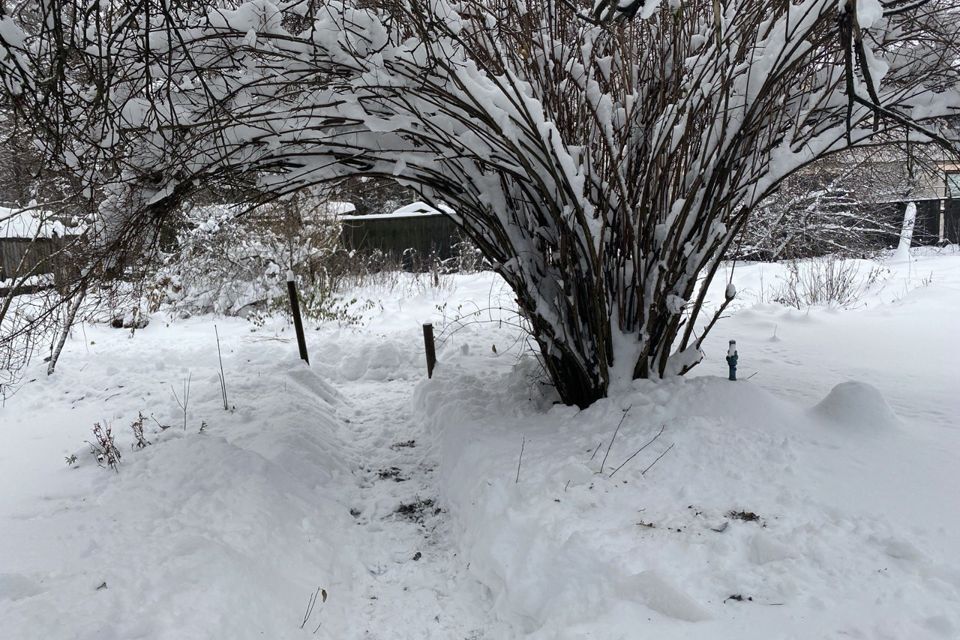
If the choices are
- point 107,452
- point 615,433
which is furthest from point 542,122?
point 107,452

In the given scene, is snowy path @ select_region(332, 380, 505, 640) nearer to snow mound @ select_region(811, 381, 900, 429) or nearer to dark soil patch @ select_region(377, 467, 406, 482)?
dark soil patch @ select_region(377, 467, 406, 482)

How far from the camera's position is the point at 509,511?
10.6ft

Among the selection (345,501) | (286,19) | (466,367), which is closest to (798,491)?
(345,501)

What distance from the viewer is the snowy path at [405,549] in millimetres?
2812

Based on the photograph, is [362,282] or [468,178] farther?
[362,282]

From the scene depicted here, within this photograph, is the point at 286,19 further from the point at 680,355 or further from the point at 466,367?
the point at 680,355

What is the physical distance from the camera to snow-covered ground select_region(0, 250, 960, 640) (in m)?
2.37

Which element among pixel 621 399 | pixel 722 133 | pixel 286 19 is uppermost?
pixel 286 19

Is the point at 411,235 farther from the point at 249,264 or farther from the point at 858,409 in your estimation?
the point at 858,409

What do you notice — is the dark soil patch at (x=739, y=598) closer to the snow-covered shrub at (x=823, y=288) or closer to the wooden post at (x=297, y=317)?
the wooden post at (x=297, y=317)

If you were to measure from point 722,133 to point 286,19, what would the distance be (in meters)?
3.33

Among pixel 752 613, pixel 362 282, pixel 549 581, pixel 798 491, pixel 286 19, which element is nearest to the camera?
pixel 752 613

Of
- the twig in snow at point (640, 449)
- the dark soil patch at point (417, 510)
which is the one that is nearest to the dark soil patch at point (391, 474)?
the dark soil patch at point (417, 510)

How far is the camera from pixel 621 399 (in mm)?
4199
